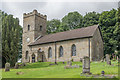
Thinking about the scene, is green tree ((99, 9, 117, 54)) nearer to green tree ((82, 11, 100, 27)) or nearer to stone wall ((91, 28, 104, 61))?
green tree ((82, 11, 100, 27))

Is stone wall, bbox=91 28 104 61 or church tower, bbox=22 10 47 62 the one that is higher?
church tower, bbox=22 10 47 62

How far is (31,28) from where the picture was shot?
4325 centimetres

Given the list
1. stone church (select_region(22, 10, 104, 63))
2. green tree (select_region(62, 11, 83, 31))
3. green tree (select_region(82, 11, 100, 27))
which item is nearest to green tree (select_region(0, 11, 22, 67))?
stone church (select_region(22, 10, 104, 63))

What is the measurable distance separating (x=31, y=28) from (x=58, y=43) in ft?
43.7

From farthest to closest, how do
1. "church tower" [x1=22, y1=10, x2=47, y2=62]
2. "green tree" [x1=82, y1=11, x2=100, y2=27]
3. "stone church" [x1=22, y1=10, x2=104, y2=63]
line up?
1. "green tree" [x1=82, y1=11, x2=100, y2=27]
2. "church tower" [x1=22, y1=10, x2=47, y2=62]
3. "stone church" [x1=22, y1=10, x2=104, y2=63]

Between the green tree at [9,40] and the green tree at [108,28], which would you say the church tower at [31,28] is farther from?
the green tree at [108,28]

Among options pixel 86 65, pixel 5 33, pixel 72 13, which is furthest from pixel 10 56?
pixel 72 13

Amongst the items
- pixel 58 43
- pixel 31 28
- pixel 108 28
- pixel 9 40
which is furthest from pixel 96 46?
pixel 31 28

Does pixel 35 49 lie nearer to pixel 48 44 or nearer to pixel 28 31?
pixel 48 44

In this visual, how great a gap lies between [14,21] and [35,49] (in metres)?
13.7

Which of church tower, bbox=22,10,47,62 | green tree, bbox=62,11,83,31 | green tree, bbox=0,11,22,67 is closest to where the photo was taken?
green tree, bbox=0,11,22,67

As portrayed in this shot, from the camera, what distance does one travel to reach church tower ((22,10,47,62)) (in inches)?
1670

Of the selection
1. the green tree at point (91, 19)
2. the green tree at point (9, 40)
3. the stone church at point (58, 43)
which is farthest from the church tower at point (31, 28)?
the green tree at point (9, 40)

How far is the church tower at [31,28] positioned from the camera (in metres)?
42.4
